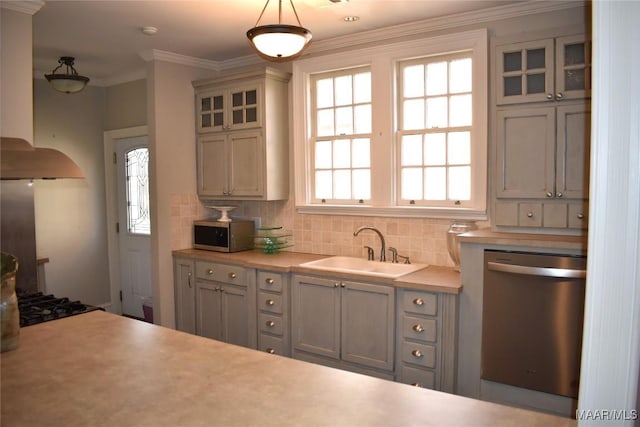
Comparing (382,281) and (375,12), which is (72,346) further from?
(375,12)

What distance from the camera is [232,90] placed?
175 inches

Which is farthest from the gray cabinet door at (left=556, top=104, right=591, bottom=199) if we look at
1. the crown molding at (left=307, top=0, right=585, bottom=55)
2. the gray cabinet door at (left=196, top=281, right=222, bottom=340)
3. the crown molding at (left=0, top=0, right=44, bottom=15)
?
the crown molding at (left=0, top=0, right=44, bottom=15)

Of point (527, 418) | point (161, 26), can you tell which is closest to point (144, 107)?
point (161, 26)

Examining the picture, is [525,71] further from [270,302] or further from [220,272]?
[220,272]

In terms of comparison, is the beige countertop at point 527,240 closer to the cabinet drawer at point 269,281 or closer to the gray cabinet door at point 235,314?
the cabinet drawer at point 269,281

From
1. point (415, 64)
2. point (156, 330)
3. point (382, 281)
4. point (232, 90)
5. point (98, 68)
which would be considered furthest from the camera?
point (98, 68)

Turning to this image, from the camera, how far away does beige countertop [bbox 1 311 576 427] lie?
133 centimetres

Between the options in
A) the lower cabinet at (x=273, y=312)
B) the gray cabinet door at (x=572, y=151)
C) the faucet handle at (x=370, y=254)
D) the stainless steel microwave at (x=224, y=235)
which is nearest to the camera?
the gray cabinet door at (x=572, y=151)

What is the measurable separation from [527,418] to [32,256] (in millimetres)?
3103

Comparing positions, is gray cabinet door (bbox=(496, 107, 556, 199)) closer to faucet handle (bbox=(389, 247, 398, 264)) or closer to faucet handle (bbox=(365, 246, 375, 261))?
faucet handle (bbox=(389, 247, 398, 264))

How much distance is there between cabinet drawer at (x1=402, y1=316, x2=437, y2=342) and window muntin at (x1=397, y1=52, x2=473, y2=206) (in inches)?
37.2

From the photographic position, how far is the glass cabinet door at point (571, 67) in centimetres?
278

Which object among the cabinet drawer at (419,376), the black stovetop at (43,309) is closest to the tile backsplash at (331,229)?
the cabinet drawer at (419,376)

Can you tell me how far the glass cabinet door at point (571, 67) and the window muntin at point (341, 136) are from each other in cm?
149
